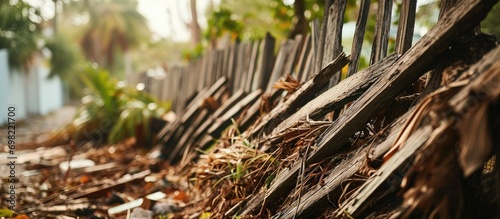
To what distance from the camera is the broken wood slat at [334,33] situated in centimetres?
188

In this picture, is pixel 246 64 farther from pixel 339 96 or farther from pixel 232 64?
pixel 339 96

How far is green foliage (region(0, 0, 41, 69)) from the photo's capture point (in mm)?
10805

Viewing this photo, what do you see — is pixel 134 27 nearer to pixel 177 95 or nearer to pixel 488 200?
pixel 177 95

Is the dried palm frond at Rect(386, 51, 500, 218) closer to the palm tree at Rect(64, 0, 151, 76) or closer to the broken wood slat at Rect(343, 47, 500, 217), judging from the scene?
the broken wood slat at Rect(343, 47, 500, 217)

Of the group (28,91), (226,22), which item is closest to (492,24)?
(226,22)

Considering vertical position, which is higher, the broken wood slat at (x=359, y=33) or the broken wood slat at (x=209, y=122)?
the broken wood slat at (x=359, y=33)

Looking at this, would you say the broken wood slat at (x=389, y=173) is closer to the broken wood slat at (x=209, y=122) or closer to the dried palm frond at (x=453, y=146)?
the dried palm frond at (x=453, y=146)

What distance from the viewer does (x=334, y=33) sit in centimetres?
192

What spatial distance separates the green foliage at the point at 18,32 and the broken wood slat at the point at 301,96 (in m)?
10.0

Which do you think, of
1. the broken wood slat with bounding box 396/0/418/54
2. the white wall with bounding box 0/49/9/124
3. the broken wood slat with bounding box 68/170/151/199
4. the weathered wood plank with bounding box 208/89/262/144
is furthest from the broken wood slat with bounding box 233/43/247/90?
the white wall with bounding box 0/49/9/124

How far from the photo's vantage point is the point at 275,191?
64.5 inches

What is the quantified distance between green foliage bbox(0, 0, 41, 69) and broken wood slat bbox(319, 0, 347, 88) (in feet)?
33.4

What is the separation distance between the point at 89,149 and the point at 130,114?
0.60m

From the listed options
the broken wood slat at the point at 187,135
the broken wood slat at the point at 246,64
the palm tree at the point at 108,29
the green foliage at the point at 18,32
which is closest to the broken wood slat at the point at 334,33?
the broken wood slat at the point at 246,64
